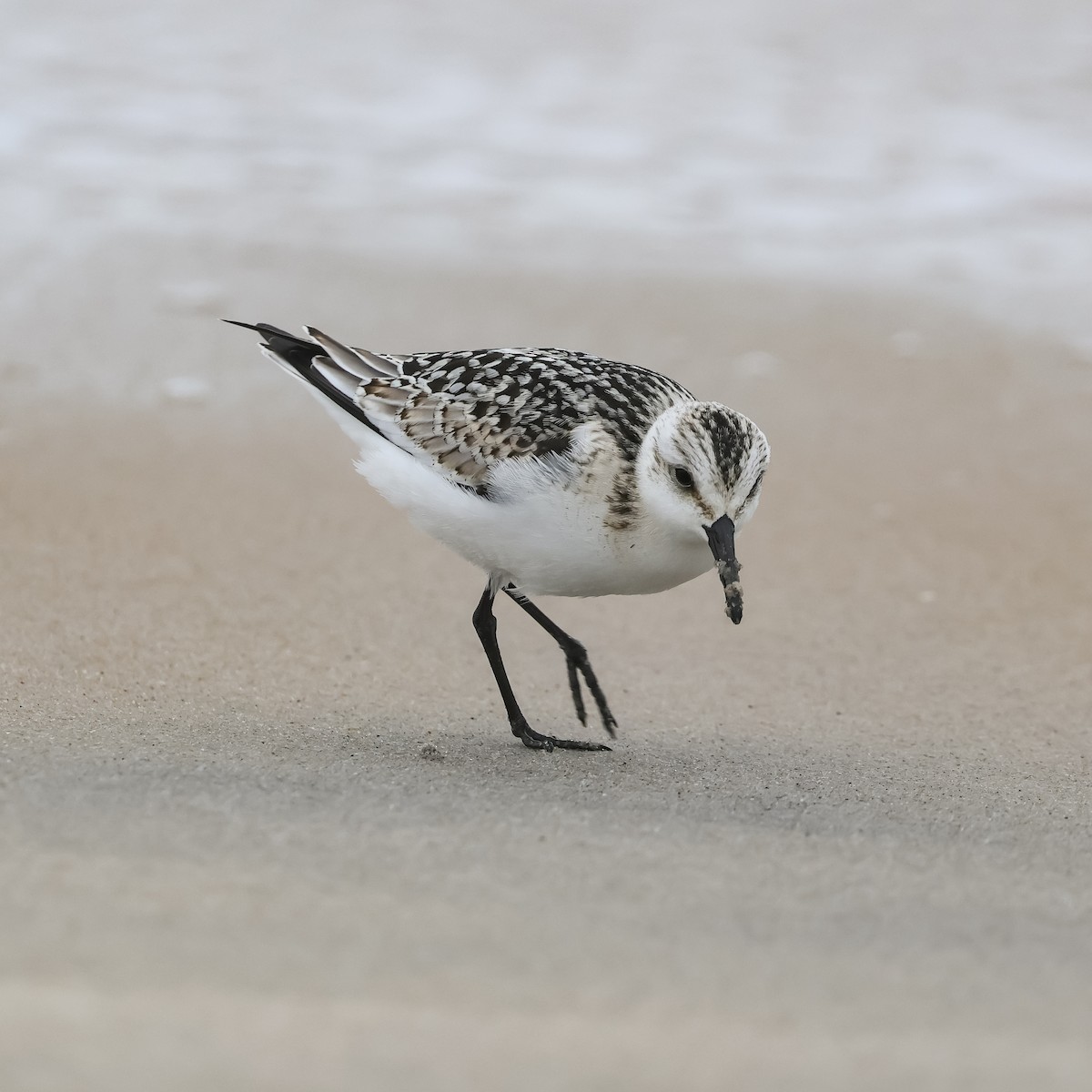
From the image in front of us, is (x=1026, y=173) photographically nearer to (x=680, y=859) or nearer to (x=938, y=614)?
(x=938, y=614)

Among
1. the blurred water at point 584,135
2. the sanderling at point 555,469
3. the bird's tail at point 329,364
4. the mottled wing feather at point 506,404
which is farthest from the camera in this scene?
the blurred water at point 584,135

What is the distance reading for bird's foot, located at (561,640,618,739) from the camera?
418cm

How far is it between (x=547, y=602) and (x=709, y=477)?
6.88ft

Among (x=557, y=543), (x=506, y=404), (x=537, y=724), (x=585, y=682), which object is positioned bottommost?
(x=537, y=724)

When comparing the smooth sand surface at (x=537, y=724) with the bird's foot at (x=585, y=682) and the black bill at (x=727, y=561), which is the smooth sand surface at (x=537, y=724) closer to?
the bird's foot at (x=585, y=682)

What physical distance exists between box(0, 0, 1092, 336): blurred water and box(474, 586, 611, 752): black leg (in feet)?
11.7

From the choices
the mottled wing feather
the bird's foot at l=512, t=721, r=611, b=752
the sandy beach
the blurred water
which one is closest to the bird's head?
the mottled wing feather

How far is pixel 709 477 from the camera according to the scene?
11.1ft

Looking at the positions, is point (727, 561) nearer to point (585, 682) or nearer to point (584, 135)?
point (585, 682)

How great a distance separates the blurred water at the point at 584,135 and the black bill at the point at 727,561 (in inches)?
165

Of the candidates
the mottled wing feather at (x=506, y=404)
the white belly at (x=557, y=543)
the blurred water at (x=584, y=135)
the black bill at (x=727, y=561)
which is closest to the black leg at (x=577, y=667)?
the white belly at (x=557, y=543)

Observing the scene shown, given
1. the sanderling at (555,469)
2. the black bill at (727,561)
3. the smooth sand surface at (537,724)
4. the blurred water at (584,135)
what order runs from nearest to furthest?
the smooth sand surface at (537,724), the black bill at (727,561), the sanderling at (555,469), the blurred water at (584,135)

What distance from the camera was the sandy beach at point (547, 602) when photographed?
213 cm

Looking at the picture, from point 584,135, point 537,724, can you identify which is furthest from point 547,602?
point 584,135
